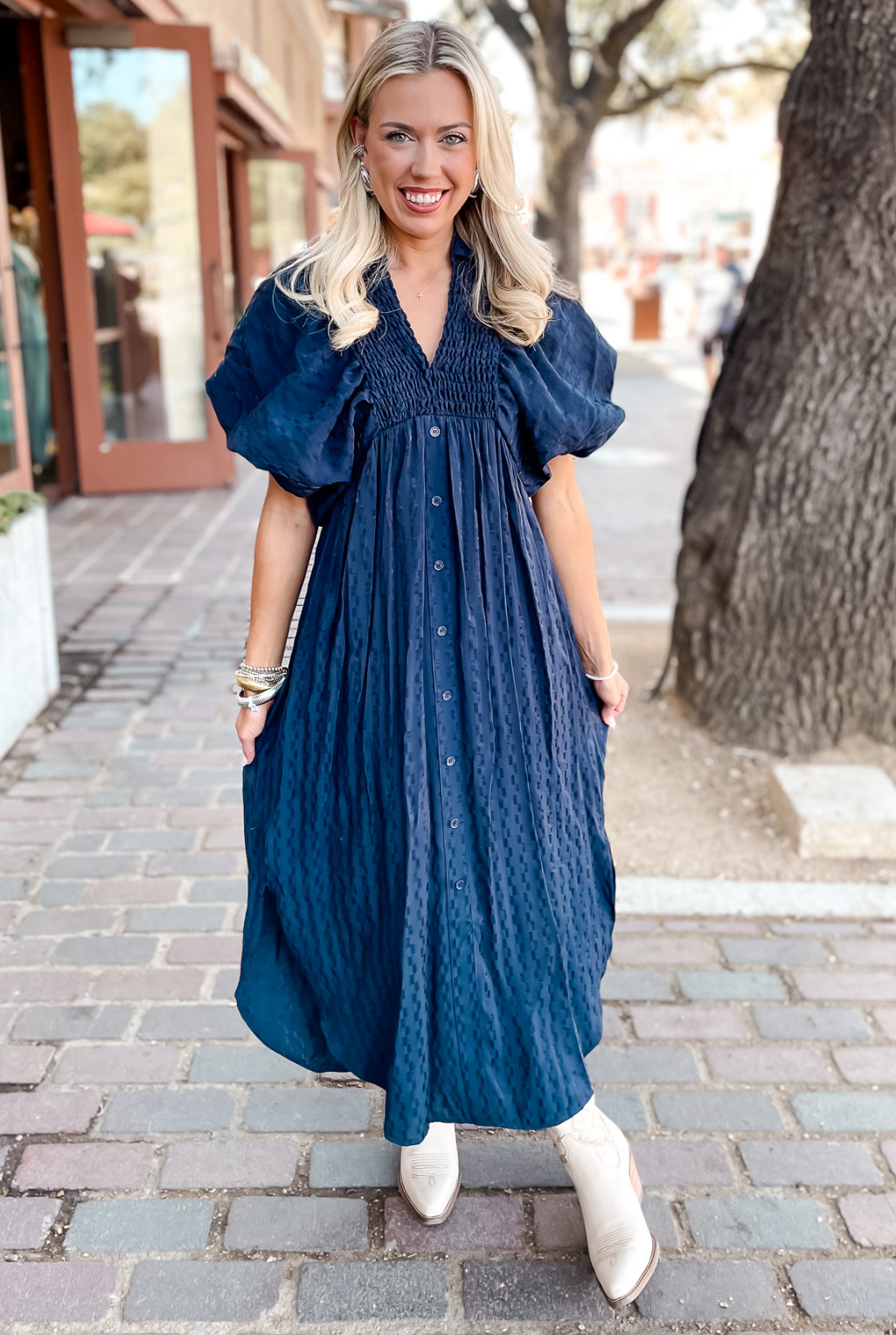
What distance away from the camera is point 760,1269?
6.64ft

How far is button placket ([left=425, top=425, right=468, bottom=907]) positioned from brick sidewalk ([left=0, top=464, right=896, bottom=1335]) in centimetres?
71

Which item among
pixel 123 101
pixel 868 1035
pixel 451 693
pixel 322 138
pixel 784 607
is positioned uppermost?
pixel 322 138

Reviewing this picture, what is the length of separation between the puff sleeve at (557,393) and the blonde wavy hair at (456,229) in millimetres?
44

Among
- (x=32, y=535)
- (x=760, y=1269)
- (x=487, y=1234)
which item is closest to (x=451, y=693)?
(x=487, y=1234)

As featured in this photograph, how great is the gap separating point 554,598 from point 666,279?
3143 centimetres

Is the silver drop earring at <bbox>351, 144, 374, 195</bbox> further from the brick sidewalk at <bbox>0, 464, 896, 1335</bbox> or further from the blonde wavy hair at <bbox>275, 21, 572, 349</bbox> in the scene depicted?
the brick sidewalk at <bbox>0, 464, 896, 1335</bbox>

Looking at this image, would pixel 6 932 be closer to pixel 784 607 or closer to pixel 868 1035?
pixel 868 1035

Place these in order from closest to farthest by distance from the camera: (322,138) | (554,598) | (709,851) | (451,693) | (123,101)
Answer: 1. (451,693)
2. (554,598)
3. (709,851)
4. (123,101)
5. (322,138)

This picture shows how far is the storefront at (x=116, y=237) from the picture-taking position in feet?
25.0

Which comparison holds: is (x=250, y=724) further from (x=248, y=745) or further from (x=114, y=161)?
(x=114, y=161)

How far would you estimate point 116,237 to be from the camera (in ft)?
27.6

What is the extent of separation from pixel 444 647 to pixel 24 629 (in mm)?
2887

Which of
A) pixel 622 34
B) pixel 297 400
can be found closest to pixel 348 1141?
pixel 297 400

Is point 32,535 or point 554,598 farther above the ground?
point 554,598
